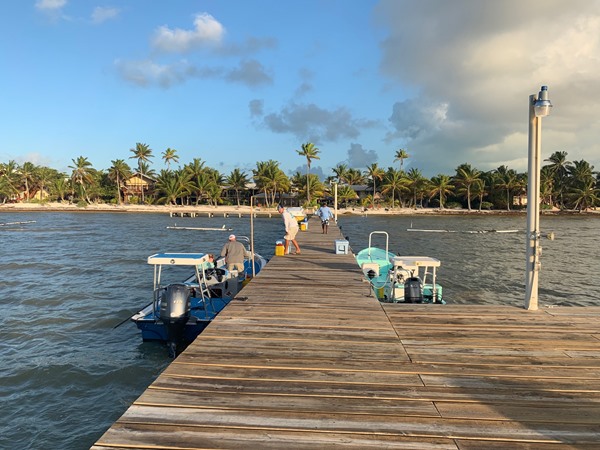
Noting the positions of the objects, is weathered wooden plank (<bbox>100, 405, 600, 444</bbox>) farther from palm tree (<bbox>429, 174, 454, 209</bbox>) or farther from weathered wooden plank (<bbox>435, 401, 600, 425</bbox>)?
palm tree (<bbox>429, 174, 454, 209</bbox>)

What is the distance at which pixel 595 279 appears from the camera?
2302 cm

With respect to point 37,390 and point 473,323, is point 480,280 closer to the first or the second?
point 473,323

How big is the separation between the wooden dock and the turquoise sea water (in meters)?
3.79

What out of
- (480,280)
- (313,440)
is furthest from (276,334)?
(480,280)

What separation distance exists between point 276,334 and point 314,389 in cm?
194

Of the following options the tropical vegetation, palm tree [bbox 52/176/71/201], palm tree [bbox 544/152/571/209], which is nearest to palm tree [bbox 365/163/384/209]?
the tropical vegetation

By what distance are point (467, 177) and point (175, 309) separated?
3558 inches

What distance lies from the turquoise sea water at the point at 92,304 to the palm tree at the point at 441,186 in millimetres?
53992

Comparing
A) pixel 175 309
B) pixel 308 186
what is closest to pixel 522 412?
pixel 175 309

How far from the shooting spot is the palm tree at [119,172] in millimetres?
95250

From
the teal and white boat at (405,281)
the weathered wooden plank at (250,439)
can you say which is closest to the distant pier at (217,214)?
the teal and white boat at (405,281)

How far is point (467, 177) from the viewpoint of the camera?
88625 millimetres

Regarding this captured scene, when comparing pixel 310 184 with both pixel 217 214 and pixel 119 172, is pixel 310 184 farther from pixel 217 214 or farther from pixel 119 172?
pixel 119 172

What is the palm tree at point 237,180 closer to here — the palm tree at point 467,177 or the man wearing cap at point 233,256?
the palm tree at point 467,177
